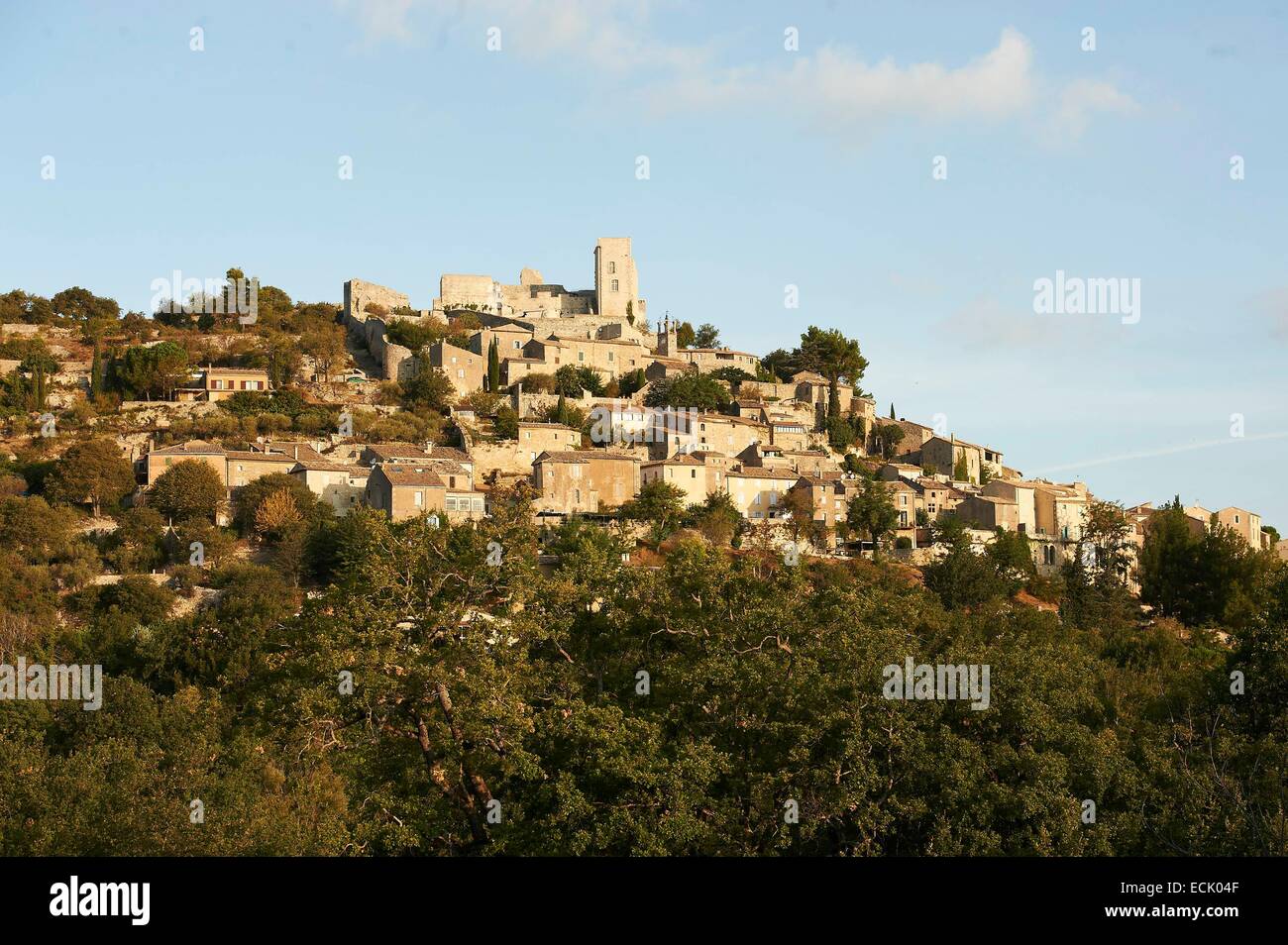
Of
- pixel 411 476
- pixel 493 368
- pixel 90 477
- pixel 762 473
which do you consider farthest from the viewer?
pixel 493 368

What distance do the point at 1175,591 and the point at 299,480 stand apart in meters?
37.3

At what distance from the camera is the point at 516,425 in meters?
69.2

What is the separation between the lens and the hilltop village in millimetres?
59906

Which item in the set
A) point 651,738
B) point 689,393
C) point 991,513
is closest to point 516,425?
point 689,393

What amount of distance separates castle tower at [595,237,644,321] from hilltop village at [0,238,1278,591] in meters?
0.16

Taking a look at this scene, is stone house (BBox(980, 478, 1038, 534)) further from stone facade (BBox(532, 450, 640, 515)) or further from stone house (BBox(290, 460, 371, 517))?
stone house (BBox(290, 460, 371, 517))

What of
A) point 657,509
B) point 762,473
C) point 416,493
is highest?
point 762,473

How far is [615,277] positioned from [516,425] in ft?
100

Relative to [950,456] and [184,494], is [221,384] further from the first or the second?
[950,456]

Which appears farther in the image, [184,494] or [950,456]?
[950,456]

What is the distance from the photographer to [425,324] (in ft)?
276

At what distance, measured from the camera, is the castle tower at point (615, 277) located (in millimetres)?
96750

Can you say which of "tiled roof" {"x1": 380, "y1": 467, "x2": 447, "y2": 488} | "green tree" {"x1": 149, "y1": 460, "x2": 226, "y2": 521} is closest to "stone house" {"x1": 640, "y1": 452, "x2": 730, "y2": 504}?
"tiled roof" {"x1": 380, "y1": 467, "x2": 447, "y2": 488}

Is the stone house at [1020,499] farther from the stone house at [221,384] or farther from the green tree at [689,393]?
the stone house at [221,384]
